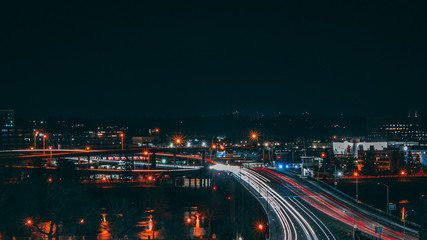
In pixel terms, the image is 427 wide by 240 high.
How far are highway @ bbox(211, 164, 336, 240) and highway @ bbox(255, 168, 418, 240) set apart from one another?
2.24 feet

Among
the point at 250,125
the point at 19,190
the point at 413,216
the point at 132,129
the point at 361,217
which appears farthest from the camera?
the point at 250,125

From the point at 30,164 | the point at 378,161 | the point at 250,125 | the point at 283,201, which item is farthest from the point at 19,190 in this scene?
the point at 250,125

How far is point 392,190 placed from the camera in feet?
181

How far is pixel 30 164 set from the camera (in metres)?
63.3

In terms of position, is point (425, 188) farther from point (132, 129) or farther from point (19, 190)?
point (132, 129)

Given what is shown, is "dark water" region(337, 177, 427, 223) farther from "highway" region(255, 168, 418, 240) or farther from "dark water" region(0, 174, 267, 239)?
"dark water" region(0, 174, 267, 239)

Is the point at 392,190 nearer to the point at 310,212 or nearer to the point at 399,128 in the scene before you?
the point at 310,212

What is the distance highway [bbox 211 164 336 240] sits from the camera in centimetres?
2527

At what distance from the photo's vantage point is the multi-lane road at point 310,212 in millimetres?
25797

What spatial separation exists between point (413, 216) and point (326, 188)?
11740 millimetres

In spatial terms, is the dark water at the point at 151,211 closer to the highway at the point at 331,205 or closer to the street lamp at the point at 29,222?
the street lamp at the point at 29,222

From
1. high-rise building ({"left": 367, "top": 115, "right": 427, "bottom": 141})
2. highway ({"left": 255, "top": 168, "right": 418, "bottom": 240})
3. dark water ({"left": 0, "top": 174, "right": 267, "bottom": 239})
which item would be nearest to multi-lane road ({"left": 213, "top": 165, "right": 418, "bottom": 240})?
highway ({"left": 255, "top": 168, "right": 418, "bottom": 240})

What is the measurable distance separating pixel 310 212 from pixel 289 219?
280 cm

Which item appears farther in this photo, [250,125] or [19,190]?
[250,125]
